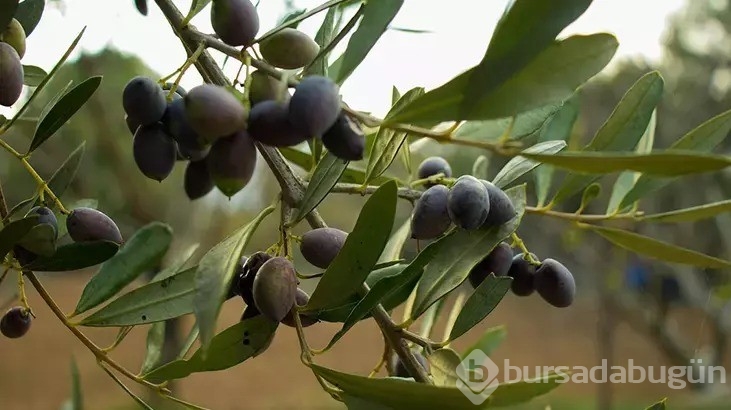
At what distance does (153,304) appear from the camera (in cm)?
47

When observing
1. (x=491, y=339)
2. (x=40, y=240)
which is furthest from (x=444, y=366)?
(x=491, y=339)

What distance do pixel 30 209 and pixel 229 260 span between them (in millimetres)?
185

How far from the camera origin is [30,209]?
0.47 metres

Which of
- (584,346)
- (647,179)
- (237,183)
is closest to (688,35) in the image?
(584,346)

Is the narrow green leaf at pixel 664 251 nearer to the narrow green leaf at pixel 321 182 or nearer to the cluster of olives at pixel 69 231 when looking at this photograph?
the narrow green leaf at pixel 321 182

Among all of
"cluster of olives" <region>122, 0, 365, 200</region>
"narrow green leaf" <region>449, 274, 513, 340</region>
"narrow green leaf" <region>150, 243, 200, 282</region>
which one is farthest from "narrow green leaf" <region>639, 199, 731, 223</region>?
"narrow green leaf" <region>150, 243, 200, 282</region>

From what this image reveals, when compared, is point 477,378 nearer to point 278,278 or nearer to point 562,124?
point 278,278

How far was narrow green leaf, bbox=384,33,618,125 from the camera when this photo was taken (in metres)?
0.34

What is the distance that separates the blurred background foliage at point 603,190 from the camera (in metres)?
2.68

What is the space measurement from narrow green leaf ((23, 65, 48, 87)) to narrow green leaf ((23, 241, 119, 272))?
198 millimetres

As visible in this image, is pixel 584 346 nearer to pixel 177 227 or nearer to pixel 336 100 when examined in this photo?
pixel 177 227

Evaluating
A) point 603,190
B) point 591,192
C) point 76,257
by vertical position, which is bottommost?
point 603,190

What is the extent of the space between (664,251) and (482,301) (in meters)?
0.13

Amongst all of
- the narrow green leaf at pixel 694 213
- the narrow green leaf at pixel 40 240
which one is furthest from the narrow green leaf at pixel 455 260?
the narrow green leaf at pixel 40 240
